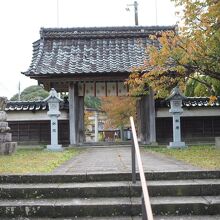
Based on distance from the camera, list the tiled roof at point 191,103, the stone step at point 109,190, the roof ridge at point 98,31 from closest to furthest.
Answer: the stone step at point 109,190, the tiled roof at point 191,103, the roof ridge at point 98,31

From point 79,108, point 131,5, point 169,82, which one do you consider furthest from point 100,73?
point 131,5

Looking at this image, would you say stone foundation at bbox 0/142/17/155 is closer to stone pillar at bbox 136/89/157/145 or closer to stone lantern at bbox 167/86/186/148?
stone lantern at bbox 167/86/186/148

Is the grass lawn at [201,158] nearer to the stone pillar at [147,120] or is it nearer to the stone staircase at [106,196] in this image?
the stone staircase at [106,196]

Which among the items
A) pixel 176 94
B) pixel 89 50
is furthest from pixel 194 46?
pixel 89 50

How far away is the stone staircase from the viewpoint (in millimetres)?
5242

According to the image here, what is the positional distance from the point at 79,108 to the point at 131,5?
43.7 feet

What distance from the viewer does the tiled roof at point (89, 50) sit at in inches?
591

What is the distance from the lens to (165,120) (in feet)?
52.2

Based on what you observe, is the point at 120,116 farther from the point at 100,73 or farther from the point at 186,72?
the point at 186,72

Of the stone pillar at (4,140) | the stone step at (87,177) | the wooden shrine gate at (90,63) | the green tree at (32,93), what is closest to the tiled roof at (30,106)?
the wooden shrine gate at (90,63)

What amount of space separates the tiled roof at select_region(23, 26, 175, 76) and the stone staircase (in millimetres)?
8851

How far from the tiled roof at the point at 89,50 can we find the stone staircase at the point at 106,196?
29.0 ft


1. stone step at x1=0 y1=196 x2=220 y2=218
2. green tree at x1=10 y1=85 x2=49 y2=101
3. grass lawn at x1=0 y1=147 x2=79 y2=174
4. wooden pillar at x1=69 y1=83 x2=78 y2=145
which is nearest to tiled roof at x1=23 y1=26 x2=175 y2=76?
wooden pillar at x1=69 y1=83 x2=78 y2=145

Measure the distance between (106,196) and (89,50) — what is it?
38.9 ft
